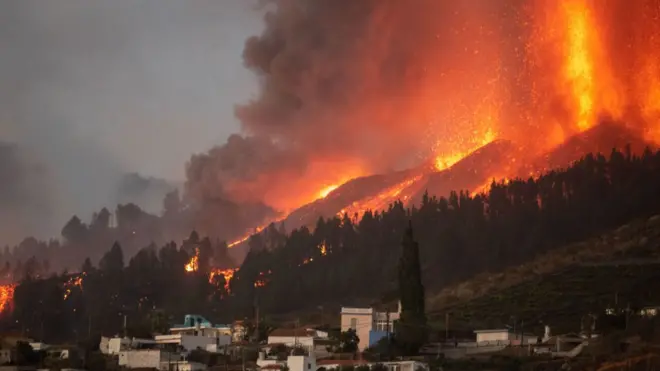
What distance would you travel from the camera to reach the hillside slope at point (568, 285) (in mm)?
89312

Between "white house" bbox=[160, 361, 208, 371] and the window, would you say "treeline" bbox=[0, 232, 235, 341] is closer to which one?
the window

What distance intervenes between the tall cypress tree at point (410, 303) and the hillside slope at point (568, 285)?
7.67 meters

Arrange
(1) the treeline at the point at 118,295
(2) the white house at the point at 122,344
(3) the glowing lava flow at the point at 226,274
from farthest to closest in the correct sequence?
(3) the glowing lava flow at the point at 226,274
(1) the treeline at the point at 118,295
(2) the white house at the point at 122,344

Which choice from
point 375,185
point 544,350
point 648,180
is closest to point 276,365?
point 544,350

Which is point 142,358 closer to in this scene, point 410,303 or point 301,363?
point 301,363

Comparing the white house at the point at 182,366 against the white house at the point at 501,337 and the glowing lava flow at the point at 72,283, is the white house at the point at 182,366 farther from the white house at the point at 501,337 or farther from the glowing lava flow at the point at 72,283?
the glowing lava flow at the point at 72,283

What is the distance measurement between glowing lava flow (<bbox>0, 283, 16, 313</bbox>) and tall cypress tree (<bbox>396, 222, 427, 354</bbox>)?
6266 cm

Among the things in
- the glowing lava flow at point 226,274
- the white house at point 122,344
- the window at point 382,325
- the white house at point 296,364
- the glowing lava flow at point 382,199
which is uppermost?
the glowing lava flow at point 382,199

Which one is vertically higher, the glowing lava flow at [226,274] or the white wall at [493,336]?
the glowing lava flow at [226,274]

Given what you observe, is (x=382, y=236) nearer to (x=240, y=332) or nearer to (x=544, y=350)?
(x=240, y=332)

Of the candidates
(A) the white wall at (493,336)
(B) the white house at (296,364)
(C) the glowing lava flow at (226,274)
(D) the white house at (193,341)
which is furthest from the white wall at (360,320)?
(C) the glowing lava flow at (226,274)

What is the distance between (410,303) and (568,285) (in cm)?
2215

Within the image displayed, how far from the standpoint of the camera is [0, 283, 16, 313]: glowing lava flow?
420 ft

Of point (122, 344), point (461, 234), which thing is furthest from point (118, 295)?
point (122, 344)
